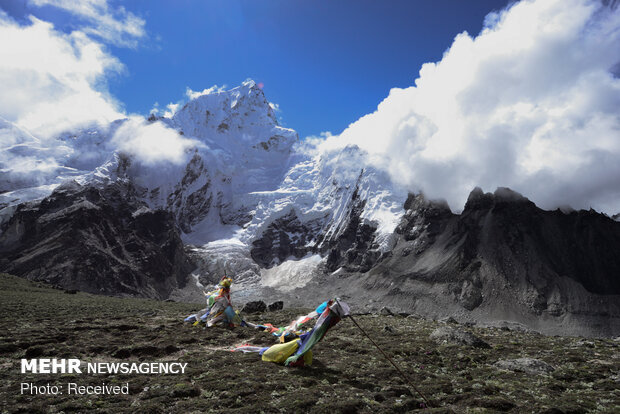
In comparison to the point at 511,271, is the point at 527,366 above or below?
below

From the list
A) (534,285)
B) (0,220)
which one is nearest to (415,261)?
(534,285)

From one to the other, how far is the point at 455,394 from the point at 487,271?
530 feet

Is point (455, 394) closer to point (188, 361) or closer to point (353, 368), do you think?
point (353, 368)

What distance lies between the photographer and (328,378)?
17.2 m

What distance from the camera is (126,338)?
27516 millimetres

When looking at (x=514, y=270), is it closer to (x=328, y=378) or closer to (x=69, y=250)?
(x=328, y=378)

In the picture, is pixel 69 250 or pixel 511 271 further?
pixel 69 250

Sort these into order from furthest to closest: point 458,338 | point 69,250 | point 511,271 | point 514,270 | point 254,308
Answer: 1. point 69,250
2. point 511,271
3. point 514,270
4. point 254,308
5. point 458,338

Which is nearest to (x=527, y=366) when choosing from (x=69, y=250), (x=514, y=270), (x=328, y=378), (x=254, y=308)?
(x=328, y=378)

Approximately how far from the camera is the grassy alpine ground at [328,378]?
13.6 m

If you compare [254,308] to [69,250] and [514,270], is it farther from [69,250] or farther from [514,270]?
[69,250]

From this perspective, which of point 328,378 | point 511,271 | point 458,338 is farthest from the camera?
point 511,271

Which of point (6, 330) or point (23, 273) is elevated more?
point (23, 273)

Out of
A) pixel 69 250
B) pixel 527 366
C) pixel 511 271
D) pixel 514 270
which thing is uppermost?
pixel 69 250
